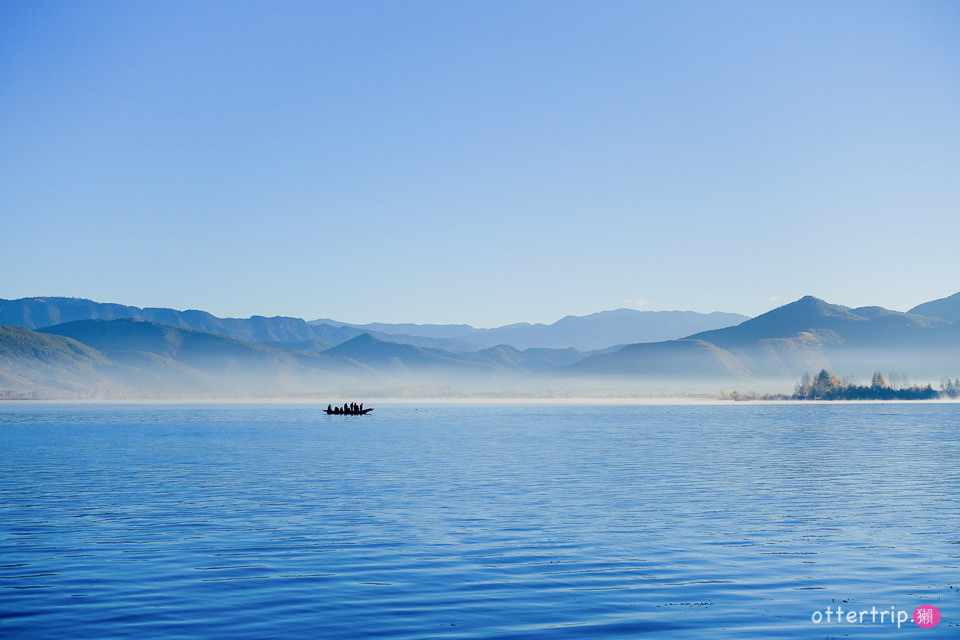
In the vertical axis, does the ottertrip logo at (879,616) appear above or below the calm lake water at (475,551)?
below

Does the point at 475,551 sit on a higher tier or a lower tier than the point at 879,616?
higher

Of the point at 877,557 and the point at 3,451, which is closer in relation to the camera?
the point at 877,557

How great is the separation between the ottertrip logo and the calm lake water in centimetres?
27

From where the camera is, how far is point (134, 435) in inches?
4658

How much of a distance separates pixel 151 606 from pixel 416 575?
7.64 metres

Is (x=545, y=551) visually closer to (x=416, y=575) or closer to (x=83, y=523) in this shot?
(x=416, y=575)

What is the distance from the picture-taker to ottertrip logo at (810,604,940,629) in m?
21.8

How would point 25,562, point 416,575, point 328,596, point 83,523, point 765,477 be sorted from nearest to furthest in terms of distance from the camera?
1. point 328,596
2. point 416,575
3. point 25,562
4. point 83,523
5. point 765,477

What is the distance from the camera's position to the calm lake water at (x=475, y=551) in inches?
859

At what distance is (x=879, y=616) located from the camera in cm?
2234

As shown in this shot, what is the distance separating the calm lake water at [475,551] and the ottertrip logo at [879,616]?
0.27 meters

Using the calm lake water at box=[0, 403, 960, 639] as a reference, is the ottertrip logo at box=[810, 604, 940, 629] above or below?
below

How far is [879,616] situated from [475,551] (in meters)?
13.1

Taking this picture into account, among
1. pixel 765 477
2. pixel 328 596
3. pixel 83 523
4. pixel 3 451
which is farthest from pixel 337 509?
pixel 3 451
